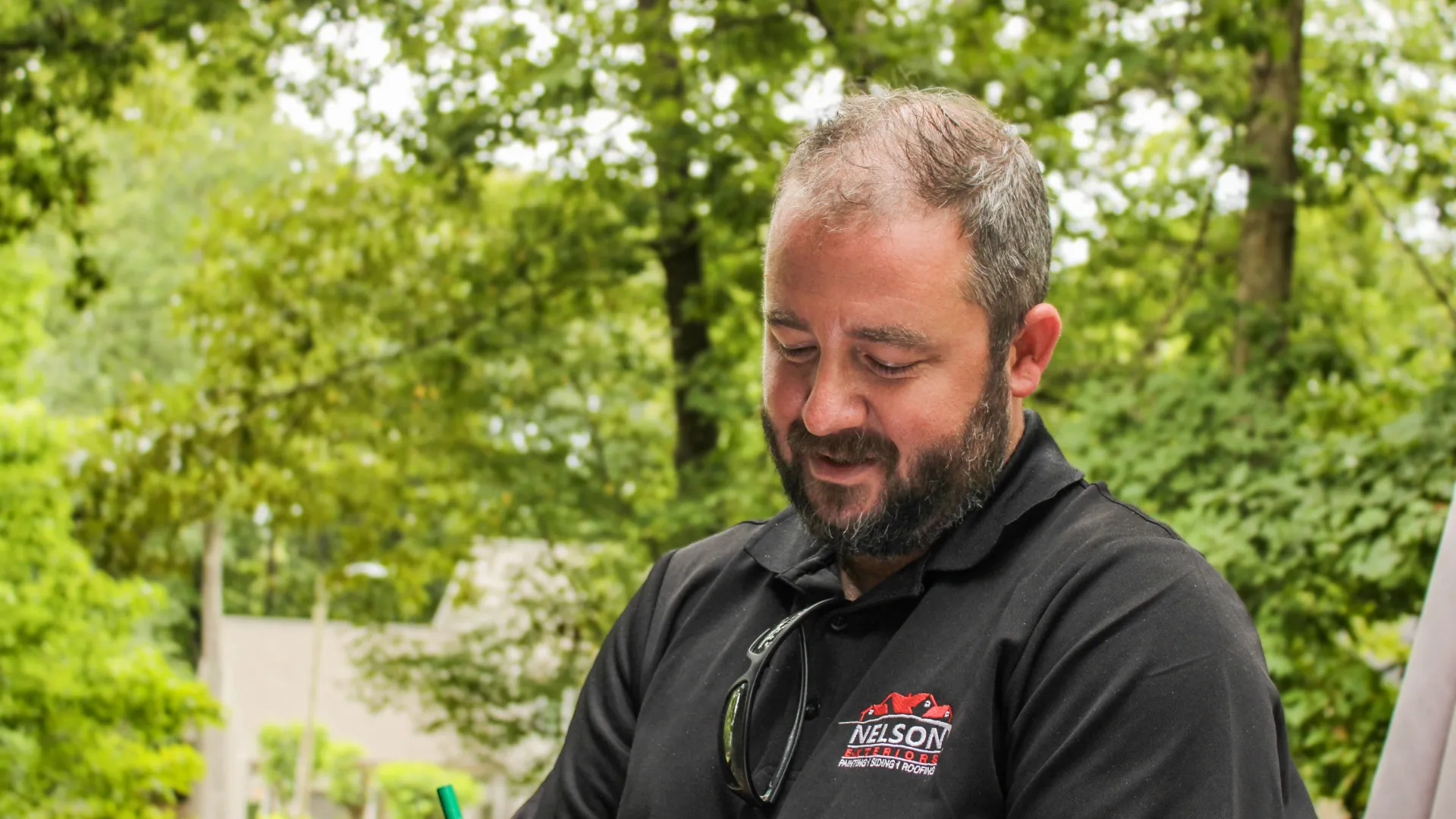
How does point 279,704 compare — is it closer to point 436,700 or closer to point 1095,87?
point 436,700

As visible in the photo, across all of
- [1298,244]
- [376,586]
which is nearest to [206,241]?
[376,586]

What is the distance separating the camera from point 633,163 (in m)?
6.75

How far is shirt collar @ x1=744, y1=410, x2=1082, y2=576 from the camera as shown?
1.37 metres

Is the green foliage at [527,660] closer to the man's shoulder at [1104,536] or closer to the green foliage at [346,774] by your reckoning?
the man's shoulder at [1104,536]

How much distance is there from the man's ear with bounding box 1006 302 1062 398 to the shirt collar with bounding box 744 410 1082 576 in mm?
50

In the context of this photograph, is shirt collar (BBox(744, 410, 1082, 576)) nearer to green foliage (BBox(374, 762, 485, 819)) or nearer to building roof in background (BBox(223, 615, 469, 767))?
green foliage (BBox(374, 762, 485, 819))

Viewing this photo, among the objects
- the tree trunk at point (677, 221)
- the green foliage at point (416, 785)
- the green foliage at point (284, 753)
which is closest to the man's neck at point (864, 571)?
the tree trunk at point (677, 221)

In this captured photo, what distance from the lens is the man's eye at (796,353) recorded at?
1.36 meters

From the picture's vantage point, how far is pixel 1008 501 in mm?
1393

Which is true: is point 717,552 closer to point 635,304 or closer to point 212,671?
point 635,304

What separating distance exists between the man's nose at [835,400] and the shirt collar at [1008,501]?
6.3 inches

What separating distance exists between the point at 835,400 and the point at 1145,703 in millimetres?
377

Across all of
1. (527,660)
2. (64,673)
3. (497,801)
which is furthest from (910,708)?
(497,801)

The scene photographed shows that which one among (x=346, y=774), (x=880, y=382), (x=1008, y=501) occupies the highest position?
(x=880, y=382)
